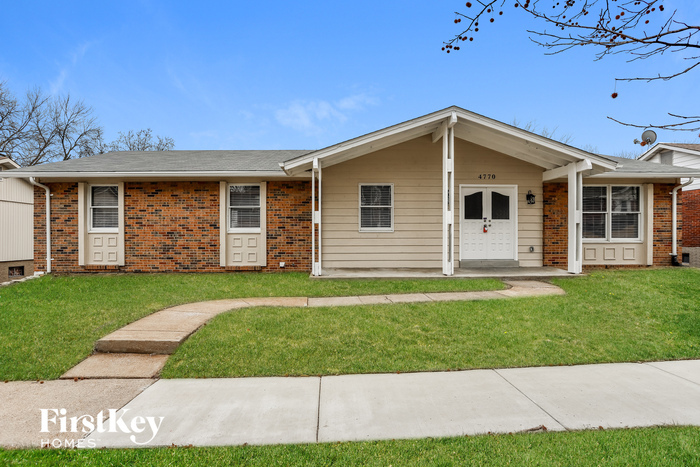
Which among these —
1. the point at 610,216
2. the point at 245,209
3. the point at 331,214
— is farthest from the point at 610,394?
the point at 610,216

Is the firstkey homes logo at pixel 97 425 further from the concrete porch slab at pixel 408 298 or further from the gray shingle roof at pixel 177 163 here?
the gray shingle roof at pixel 177 163

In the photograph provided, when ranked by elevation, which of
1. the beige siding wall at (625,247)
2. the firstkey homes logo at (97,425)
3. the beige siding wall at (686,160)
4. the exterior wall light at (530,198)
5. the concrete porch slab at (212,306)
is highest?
the beige siding wall at (686,160)

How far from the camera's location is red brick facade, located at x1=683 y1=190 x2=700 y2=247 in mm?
13461

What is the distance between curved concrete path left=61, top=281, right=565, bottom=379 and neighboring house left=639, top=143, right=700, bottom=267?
9072 mm

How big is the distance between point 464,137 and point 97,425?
9552 millimetres

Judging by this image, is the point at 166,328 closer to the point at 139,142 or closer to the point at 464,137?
the point at 464,137

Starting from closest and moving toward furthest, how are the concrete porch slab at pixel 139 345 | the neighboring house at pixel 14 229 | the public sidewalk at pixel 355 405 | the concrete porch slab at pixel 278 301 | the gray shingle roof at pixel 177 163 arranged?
the public sidewalk at pixel 355 405 → the concrete porch slab at pixel 139 345 → the concrete porch slab at pixel 278 301 → the gray shingle roof at pixel 177 163 → the neighboring house at pixel 14 229

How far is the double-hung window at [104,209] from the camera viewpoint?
1017cm

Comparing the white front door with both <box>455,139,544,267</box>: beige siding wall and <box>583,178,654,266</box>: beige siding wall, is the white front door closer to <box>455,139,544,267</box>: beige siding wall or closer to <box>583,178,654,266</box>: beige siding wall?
<box>455,139,544,267</box>: beige siding wall

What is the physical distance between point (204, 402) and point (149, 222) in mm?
8291

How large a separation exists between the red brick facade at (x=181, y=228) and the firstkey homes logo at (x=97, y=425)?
7197 mm

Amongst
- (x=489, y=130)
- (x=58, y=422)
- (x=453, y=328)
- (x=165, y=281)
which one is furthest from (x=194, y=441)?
(x=489, y=130)

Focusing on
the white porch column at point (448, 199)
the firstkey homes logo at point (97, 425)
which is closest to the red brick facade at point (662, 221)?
the white porch column at point (448, 199)

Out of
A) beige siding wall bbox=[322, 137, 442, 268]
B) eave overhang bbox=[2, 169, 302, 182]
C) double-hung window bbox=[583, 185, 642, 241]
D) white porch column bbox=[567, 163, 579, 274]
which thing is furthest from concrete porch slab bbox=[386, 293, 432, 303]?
double-hung window bbox=[583, 185, 642, 241]
